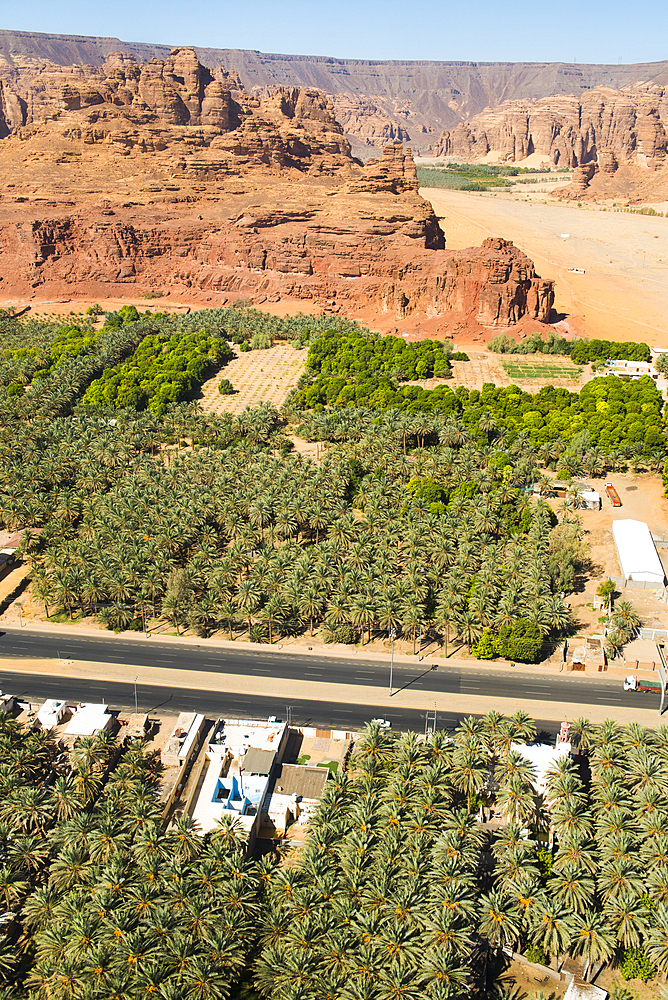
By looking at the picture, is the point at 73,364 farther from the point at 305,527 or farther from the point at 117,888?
the point at 117,888

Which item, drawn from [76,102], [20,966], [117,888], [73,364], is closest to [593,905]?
[117,888]

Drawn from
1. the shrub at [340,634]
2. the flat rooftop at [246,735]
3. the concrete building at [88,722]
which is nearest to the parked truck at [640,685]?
the shrub at [340,634]

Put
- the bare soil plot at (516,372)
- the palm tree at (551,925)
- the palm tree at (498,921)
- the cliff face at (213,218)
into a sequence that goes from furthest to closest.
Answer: the cliff face at (213,218)
the bare soil plot at (516,372)
the palm tree at (498,921)
the palm tree at (551,925)

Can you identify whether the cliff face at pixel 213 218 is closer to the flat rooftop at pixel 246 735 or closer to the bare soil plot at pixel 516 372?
the bare soil plot at pixel 516 372

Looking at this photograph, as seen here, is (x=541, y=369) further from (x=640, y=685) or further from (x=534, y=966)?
(x=534, y=966)

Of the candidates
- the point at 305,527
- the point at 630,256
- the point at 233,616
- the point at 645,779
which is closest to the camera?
the point at 645,779
